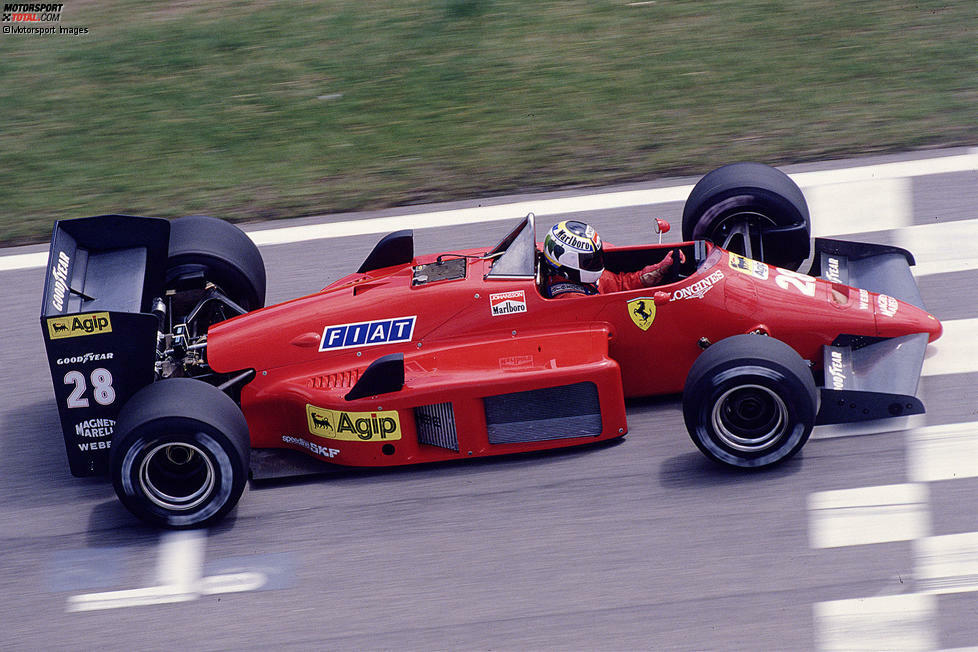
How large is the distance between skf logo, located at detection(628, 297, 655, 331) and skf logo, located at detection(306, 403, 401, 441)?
A: 1.41 m

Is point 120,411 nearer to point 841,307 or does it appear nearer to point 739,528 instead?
point 739,528

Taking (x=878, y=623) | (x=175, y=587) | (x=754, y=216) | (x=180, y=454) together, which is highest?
(x=754, y=216)

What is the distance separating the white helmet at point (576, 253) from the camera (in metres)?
6.08

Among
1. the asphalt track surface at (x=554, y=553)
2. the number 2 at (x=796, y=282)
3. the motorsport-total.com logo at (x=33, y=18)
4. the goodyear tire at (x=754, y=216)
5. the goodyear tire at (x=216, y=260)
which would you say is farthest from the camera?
the motorsport-total.com logo at (x=33, y=18)

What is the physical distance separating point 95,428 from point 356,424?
1.39 m

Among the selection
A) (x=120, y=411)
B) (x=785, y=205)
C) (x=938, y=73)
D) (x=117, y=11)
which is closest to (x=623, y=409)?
(x=785, y=205)

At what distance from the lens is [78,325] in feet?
18.5

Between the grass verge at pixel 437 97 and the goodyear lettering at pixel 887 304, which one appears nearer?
the goodyear lettering at pixel 887 304

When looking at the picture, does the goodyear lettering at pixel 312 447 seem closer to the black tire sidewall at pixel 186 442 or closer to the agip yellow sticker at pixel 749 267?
the black tire sidewall at pixel 186 442

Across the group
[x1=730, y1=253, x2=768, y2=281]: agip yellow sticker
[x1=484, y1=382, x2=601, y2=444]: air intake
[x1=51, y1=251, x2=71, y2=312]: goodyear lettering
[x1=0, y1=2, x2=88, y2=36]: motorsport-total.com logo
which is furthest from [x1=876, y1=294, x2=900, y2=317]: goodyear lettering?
[x1=0, y1=2, x2=88, y2=36]: motorsport-total.com logo

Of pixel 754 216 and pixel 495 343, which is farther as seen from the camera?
pixel 754 216

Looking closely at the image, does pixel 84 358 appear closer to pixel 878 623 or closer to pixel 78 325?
pixel 78 325

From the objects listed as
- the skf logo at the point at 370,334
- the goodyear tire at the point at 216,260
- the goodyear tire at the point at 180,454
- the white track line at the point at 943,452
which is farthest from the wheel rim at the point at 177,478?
the white track line at the point at 943,452

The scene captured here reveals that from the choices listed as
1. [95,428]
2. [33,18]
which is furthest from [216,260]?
[33,18]
